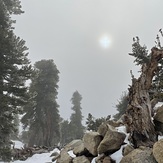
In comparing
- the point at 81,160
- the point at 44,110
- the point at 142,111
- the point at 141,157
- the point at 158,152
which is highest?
the point at 44,110

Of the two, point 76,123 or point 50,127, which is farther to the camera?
point 76,123

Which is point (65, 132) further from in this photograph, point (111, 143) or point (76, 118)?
Answer: point (111, 143)

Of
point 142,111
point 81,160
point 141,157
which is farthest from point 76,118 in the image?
point 141,157

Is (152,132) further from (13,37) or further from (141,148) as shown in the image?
(13,37)

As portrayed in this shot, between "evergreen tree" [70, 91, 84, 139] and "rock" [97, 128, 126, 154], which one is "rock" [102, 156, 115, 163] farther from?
"evergreen tree" [70, 91, 84, 139]

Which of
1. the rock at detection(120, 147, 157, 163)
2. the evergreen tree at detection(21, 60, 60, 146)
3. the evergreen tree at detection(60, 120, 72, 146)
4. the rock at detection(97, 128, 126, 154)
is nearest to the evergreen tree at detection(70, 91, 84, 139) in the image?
the evergreen tree at detection(60, 120, 72, 146)

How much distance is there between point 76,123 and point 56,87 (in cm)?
1411

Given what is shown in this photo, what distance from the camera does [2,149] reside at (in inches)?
555

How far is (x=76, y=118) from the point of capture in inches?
1996

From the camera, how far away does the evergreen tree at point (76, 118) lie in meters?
46.7

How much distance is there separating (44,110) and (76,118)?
638 inches

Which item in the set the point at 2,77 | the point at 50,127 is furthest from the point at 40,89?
the point at 2,77

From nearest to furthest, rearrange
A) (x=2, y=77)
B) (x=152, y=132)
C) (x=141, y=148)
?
(x=141, y=148) < (x=152, y=132) < (x=2, y=77)

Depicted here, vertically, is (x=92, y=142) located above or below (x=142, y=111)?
below
